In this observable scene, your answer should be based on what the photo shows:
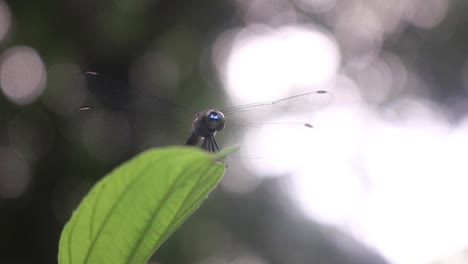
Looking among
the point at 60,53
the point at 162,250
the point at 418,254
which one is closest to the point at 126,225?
the point at 418,254

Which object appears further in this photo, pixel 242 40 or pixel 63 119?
pixel 242 40

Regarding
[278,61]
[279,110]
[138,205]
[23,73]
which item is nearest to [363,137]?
[278,61]

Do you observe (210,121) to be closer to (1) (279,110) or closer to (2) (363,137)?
(1) (279,110)

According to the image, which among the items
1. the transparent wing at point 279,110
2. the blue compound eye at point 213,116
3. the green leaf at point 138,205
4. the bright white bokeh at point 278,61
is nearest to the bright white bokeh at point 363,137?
the bright white bokeh at point 278,61

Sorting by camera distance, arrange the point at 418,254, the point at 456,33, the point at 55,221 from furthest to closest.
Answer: the point at 456,33 < the point at 55,221 < the point at 418,254

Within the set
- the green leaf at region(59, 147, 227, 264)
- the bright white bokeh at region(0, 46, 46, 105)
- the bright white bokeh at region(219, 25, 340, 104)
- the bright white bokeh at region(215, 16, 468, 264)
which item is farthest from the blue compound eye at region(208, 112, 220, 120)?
the bright white bokeh at region(219, 25, 340, 104)

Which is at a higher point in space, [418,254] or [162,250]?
[418,254]

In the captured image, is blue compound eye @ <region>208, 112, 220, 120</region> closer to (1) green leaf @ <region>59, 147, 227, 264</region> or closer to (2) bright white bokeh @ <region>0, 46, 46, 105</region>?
(1) green leaf @ <region>59, 147, 227, 264</region>

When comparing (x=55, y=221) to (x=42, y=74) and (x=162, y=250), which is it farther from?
(x=42, y=74)
